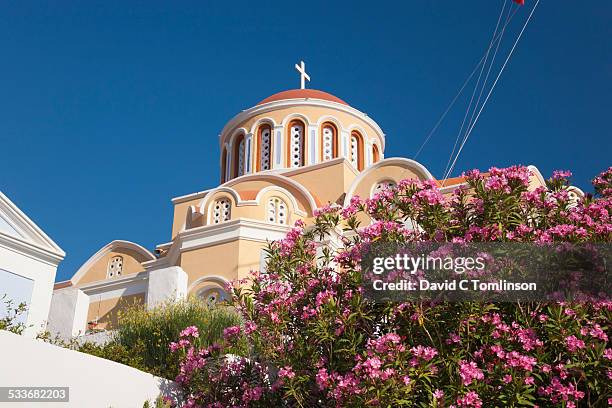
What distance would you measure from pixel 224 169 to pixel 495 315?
17383 millimetres

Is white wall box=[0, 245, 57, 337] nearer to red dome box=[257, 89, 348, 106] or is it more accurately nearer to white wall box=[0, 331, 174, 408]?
white wall box=[0, 331, 174, 408]

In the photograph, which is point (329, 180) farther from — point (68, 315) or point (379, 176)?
point (68, 315)

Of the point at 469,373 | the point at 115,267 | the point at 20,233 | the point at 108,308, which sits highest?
the point at 115,267

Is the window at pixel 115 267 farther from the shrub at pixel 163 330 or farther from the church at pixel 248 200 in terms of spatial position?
the shrub at pixel 163 330

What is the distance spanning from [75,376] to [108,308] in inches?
481

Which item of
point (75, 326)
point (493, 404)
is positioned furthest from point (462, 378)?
point (75, 326)

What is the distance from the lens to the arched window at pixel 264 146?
2192 centimetres

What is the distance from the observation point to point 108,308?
19062 mm

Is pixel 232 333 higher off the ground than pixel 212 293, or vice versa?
pixel 212 293

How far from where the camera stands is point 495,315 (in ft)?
20.7

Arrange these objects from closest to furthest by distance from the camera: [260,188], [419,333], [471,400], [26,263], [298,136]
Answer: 1. [471,400]
2. [419,333]
3. [26,263]
4. [260,188]
5. [298,136]

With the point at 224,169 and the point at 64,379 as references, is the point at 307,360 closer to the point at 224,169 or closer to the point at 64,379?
the point at 64,379

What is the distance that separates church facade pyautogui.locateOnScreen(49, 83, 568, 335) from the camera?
16.5 metres

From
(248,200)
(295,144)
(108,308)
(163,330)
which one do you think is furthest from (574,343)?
(295,144)
